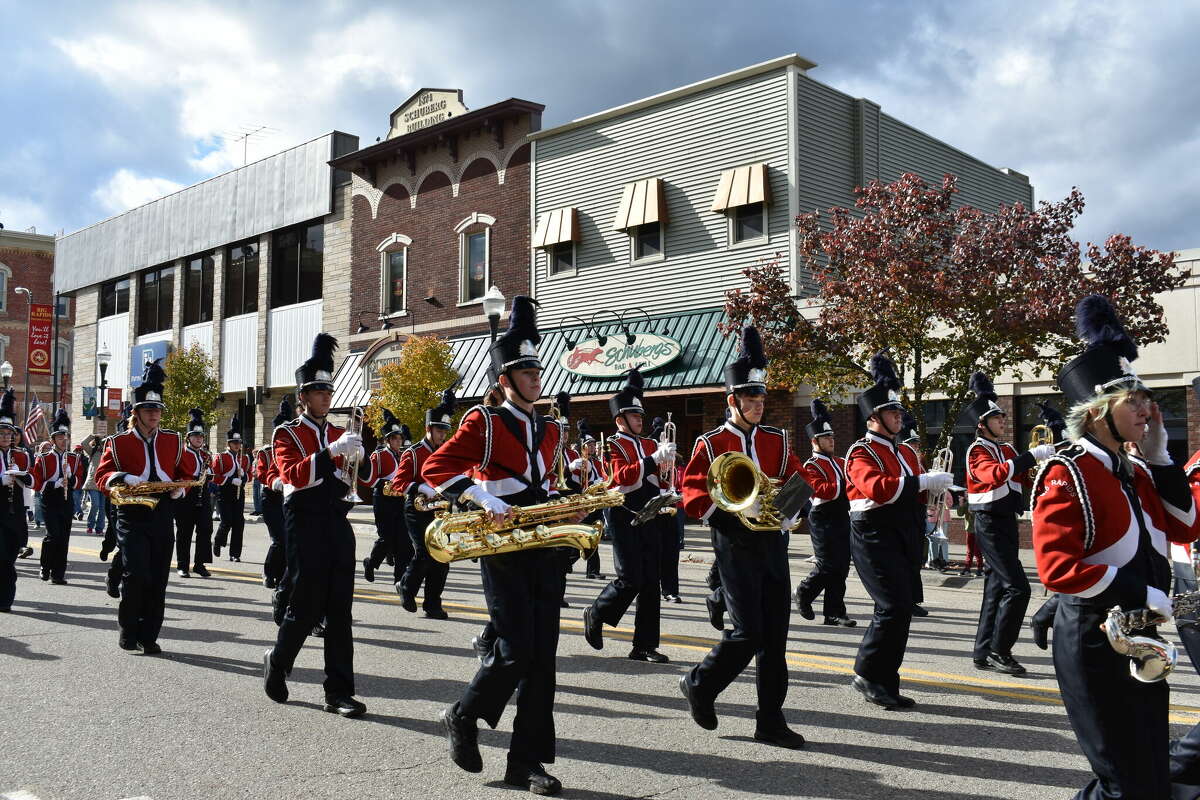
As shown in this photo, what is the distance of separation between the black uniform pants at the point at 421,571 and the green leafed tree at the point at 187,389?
25503mm

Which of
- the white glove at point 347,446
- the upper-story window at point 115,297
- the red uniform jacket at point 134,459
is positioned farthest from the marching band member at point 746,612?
the upper-story window at point 115,297

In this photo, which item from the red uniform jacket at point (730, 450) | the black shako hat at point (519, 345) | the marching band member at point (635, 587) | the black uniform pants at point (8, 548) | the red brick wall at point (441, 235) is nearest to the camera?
the black shako hat at point (519, 345)

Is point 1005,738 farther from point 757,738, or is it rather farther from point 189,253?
point 189,253

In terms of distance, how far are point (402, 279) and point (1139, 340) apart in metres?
20.5

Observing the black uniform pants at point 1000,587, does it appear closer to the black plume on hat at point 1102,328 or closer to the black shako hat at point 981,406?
the black shako hat at point 981,406

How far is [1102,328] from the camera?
428 centimetres

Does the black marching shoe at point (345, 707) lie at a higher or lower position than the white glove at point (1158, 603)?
lower

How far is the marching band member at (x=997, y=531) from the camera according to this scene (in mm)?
8008

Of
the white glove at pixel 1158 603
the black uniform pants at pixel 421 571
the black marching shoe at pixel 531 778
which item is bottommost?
the black marching shoe at pixel 531 778

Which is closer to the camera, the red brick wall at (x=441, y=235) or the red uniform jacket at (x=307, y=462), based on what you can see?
the red uniform jacket at (x=307, y=462)

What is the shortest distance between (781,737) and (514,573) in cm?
185

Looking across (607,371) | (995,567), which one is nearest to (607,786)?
(995,567)

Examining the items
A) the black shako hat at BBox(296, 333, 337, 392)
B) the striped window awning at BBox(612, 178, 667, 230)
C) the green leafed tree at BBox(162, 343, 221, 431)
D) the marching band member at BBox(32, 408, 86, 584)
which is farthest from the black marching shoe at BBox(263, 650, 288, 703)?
the green leafed tree at BBox(162, 343, 221, 431)

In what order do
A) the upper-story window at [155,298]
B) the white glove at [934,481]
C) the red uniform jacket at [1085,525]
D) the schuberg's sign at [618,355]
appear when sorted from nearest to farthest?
the red uniform jacket at [1085,525], the white glove at [934,481], the schuberg's sign at [618,355], the upper-story window at [155,298]
